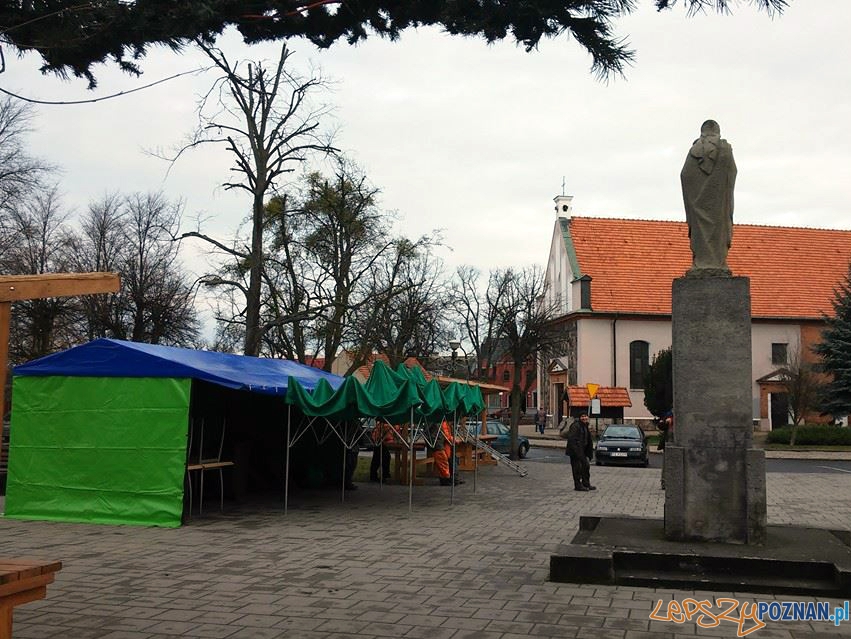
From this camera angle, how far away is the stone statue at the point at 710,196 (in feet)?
33.3

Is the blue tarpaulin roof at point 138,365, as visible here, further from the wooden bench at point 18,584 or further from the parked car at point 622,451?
the parked car at point 622,451

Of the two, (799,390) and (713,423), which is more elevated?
(799,390)

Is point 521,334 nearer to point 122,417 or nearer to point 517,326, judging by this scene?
point 517,326

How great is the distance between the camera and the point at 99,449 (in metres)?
13.6

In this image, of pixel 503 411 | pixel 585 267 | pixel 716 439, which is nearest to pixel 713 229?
pixel 716 439

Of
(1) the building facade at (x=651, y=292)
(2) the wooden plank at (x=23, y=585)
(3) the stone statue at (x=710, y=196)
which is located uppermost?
(1) the building facade at (x=651, y=292)

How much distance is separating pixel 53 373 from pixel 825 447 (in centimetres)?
3517

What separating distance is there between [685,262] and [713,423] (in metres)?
47.1

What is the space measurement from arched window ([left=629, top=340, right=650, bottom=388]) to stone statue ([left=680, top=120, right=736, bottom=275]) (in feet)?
137

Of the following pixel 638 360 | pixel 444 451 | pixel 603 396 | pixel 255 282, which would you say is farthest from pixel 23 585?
pixel 638 360

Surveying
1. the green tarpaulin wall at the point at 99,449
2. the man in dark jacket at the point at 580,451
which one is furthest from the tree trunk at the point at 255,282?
the man in dark jacket at the point at 580,451

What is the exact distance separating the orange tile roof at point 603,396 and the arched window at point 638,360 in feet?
5.67

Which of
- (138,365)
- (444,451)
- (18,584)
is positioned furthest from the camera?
(444,451)

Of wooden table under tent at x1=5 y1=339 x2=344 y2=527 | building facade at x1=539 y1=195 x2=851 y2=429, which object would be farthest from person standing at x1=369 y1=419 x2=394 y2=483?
building facade at x1=539 y1=195 x2=851 y2=429
